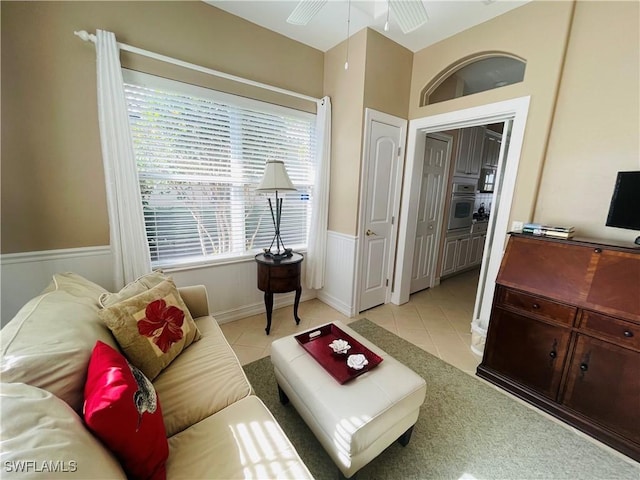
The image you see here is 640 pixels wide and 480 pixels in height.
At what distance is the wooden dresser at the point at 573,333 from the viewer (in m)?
1.46

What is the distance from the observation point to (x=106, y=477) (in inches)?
26.1

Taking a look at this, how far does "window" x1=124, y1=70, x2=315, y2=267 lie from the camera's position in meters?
2.17

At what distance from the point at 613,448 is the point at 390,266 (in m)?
2.12

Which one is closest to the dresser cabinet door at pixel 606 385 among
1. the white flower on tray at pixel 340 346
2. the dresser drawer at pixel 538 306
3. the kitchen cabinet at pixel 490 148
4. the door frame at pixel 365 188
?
the dresser drawer at pixel 538 306

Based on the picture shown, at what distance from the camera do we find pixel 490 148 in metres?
4.39

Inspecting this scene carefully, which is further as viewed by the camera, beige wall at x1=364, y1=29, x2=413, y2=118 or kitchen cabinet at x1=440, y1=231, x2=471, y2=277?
kitchen cabinet at x1=440, y1=231, x2=471, y2=277

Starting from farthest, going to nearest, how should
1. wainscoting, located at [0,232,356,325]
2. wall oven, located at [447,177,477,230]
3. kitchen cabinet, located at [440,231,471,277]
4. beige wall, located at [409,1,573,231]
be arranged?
kitchen cabinet, located at [440,231,471,277]
wall oven, located at [447,177,477,230]
beige wall, located at [409,1,573,231]
wainscoting, located at [0,232,356,325]

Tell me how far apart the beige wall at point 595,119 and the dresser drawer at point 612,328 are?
708 millimetres

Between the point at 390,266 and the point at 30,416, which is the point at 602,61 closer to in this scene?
the point at 390,266

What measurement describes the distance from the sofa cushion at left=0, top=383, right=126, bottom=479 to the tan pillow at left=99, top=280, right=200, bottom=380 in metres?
0.50

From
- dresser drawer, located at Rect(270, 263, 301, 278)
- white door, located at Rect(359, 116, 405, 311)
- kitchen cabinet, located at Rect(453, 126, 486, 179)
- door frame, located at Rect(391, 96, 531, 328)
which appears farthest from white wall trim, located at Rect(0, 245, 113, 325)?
kitchen cabinet, located at Rect(453, 126, 486, 179)

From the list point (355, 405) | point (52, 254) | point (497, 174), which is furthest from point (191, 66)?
point (497, 174)

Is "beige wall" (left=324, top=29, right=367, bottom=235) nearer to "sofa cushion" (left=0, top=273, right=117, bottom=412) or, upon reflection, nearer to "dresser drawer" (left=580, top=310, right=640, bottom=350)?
"dresser drawer" (left=580, top=310, right=640, bottom=350)

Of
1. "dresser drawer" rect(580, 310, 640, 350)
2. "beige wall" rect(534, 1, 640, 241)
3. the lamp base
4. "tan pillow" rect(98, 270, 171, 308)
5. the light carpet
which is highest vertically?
"beige wall" rect(534, 1, 640, 241)
